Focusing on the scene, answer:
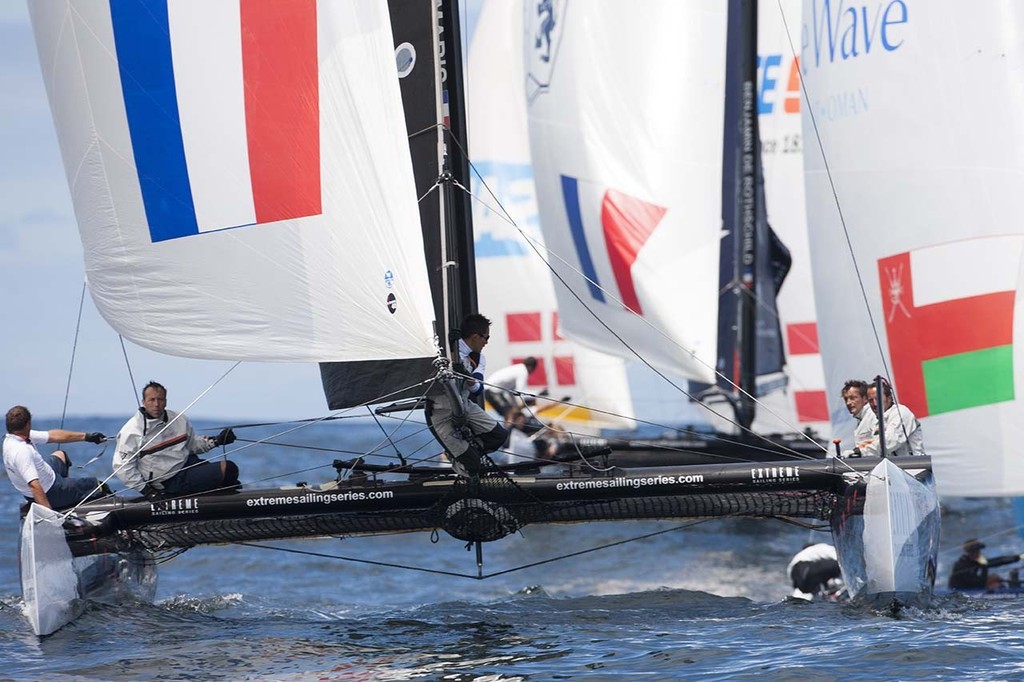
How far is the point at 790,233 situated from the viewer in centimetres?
1877

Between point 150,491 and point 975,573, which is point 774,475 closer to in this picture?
point 150,491

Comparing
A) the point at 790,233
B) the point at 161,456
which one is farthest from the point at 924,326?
the point at 790,233

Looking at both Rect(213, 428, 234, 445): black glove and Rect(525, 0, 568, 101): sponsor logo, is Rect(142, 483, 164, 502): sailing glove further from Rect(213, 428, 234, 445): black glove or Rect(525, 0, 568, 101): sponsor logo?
Rect(525, 0, 568, 101): sponsor logo

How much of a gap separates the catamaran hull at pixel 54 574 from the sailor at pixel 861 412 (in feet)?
13.6

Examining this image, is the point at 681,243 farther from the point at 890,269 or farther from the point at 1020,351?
the point at 1020,351

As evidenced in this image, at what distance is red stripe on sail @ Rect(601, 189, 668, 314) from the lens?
14.1m

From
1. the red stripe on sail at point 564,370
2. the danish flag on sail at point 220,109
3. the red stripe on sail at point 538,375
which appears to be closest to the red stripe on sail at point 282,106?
the danish flag on sail at point 220,109

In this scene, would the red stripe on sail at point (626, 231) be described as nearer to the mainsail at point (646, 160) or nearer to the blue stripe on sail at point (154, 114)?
the mainsail at point (646, 160)

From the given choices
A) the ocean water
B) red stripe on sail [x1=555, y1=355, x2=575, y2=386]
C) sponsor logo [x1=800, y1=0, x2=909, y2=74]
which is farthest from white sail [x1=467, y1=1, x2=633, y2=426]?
sponsor logo [x1=800, y1=0, x2=909, y2=74]

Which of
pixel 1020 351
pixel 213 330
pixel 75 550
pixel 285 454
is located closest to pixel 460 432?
pixel 213 330

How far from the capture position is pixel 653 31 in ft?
47.0

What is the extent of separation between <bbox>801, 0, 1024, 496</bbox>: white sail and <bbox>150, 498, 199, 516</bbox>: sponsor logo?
15.4 ft

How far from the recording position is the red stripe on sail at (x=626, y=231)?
46.4 feet

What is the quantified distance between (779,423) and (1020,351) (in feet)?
30.6
